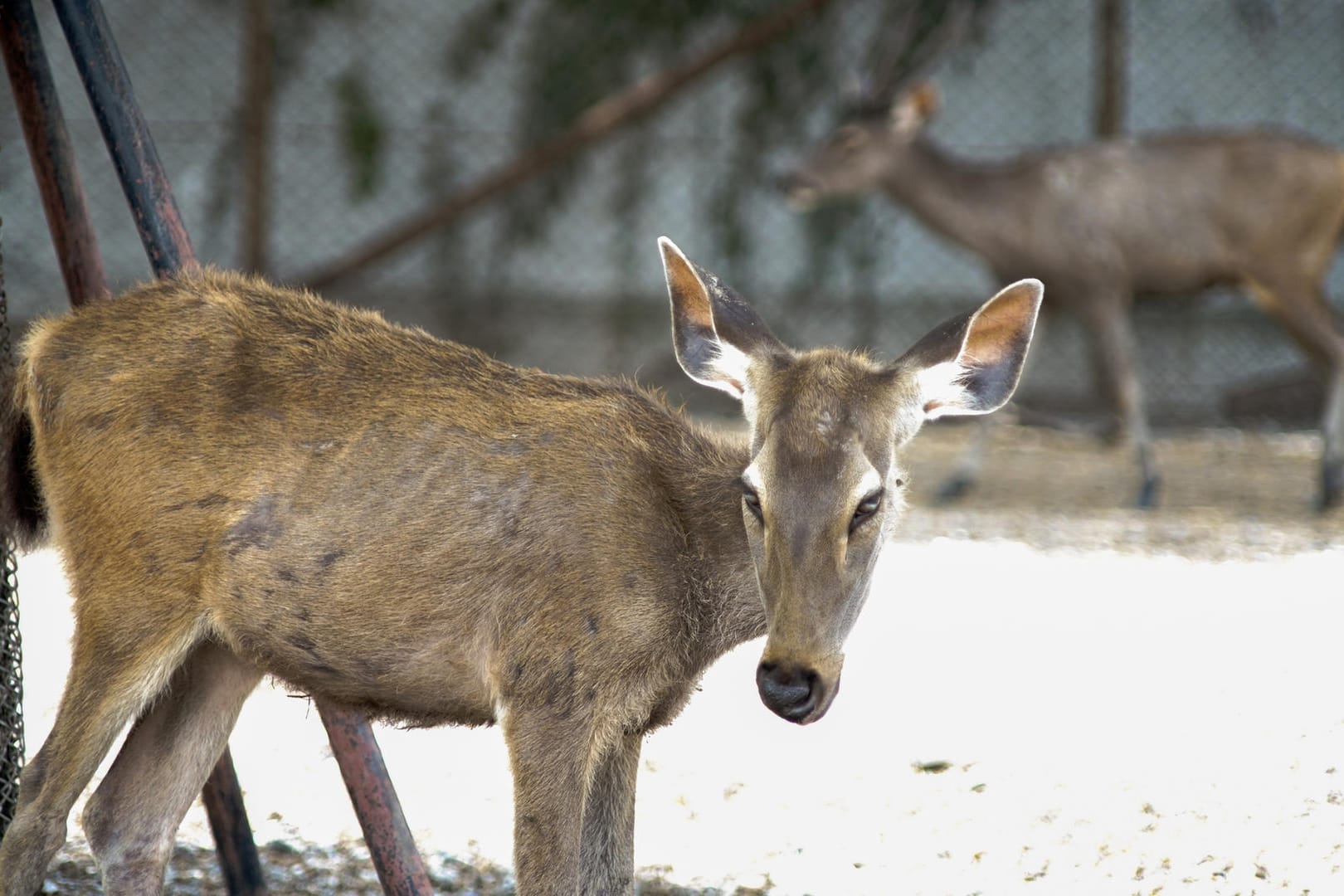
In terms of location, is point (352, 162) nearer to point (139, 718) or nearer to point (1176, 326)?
point (1176, 326)

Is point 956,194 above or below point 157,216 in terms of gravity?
above

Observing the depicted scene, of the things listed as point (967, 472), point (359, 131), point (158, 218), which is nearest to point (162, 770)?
point (158, 218)

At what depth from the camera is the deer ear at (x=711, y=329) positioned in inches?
141

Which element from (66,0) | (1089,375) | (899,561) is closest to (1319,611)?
(899,561)

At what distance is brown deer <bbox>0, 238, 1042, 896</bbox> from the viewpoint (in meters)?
3.22

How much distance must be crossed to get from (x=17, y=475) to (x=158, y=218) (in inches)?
27.5

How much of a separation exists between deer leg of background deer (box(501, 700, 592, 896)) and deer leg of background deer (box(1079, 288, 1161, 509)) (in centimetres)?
615

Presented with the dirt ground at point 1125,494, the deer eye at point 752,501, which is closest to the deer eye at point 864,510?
the deer eye at point 752,501

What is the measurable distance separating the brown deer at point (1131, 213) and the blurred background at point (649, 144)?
163 centimetres

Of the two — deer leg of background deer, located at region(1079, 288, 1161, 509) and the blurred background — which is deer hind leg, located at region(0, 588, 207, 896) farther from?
the blurred background

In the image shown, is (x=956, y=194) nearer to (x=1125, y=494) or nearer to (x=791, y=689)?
(x=1125, y=494)

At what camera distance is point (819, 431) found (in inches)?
128

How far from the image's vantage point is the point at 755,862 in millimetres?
4363

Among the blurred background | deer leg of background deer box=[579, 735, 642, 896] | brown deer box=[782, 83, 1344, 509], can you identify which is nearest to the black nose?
deer leg of background deer box=[579, 735, 642, 896]
